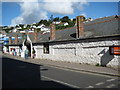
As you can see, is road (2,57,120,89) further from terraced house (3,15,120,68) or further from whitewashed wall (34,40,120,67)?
terraced house (3,15,120,68)

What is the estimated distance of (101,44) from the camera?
14836 mm

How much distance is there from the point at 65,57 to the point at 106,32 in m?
6.80

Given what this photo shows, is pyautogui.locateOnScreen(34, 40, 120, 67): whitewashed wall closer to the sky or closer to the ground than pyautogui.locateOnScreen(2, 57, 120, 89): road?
closer to the sky

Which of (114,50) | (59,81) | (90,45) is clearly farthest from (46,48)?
(59,81)

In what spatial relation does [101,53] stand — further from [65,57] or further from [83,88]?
[83,88]

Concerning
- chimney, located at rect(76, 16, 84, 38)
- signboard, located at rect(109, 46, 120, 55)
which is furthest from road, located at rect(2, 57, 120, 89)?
chimney, located at rect(76, 16, 84, 38)

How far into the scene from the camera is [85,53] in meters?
16.7

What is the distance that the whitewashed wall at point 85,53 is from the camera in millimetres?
14211

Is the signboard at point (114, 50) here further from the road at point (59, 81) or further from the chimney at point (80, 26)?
the chimney at point (80, 26)

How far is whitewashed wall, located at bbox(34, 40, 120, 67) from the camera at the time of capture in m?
14.2

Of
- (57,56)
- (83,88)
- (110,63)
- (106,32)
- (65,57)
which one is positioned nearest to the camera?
(83,88)

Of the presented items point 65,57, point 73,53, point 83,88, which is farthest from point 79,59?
point 83,88

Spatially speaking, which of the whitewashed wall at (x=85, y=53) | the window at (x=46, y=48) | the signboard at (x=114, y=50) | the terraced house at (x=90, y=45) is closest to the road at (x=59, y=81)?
the signboard at (x=114, y=50)

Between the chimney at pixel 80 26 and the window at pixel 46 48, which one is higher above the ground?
the chimney at pixel 80 26
